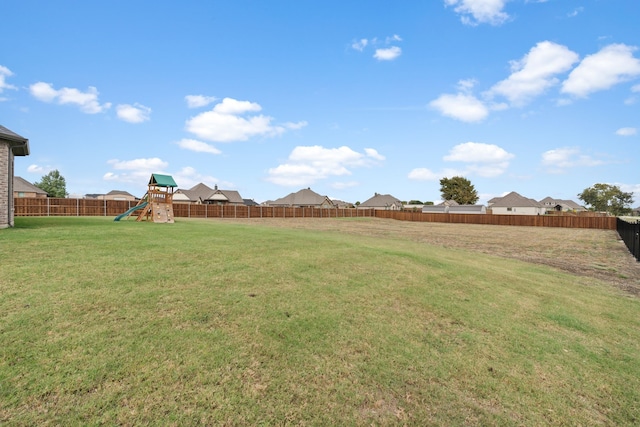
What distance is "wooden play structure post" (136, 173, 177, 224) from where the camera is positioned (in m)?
21.3

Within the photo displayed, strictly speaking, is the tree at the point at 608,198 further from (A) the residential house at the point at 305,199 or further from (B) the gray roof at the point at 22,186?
(B) the gray roof at the point at 22,186

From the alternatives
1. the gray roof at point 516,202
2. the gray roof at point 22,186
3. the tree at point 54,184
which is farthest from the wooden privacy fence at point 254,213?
the tree at point 54,184

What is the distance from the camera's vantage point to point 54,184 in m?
77.1

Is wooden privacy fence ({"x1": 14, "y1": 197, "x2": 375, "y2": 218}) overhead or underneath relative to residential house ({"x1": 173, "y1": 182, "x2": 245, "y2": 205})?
underneath

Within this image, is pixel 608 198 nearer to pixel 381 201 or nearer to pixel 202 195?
pixel 381 201

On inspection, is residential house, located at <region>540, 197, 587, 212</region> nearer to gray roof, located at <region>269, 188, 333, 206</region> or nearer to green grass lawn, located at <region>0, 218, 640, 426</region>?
gray roof, located at <region>269, 188, 333, 206</region>

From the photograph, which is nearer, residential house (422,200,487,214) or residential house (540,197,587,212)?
residential house (422,200,487,214)

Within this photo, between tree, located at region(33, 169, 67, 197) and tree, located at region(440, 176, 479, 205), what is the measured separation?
105876mm

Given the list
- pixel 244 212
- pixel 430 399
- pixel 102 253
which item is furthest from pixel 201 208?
pixel 430 399

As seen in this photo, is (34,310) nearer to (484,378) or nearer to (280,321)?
(280,321)

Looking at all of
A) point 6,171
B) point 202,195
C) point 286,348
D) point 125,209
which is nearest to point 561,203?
point 202,195

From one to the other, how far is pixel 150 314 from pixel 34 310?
1.45 meters

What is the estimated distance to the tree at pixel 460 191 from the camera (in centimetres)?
9475

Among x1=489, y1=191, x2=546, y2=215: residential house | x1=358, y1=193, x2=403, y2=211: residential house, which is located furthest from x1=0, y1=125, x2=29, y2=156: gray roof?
x1=358, y1=193, x2=403, y2=211: residential house
